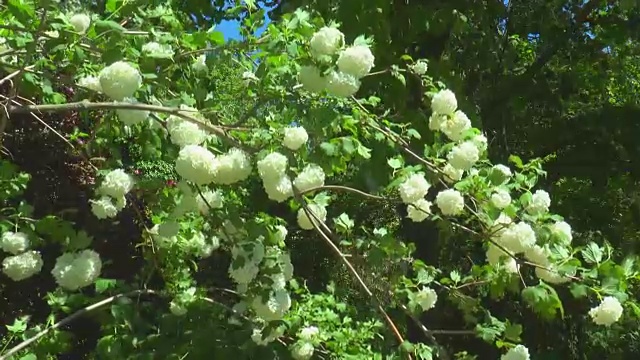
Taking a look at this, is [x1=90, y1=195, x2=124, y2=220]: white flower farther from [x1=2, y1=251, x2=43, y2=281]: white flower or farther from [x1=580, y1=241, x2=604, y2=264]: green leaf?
[x1=580, y1=241, x2=604, y2=264]: green leaf

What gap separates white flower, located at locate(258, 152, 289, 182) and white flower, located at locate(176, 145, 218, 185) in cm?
15

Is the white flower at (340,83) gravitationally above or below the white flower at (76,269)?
above

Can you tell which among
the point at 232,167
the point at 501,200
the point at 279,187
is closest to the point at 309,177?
the point at 279,187

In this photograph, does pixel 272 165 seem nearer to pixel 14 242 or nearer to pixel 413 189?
pixel 413 189

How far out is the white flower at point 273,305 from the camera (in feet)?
8.69

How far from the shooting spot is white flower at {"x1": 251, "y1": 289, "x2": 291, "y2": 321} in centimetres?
265

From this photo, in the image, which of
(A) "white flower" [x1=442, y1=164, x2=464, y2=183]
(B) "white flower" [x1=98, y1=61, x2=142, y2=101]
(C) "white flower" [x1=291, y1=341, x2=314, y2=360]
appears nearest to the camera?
(B) "white flower" [x1=98, y1=61, x2=142, y2=101]

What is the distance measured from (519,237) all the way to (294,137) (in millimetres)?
869

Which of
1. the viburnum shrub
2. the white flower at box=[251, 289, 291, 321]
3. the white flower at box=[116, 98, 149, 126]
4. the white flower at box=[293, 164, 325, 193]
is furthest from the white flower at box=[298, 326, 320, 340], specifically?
the white flower at box=[116, 98, 149, 126]

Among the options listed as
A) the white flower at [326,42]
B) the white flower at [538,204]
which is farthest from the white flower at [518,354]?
the white flower at [326,42]

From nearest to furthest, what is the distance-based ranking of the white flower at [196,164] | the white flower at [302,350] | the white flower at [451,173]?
the white flower at [196,164] → the white flower at [451,173] → the white flower at [302,350]

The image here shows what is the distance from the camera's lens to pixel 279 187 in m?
2.32

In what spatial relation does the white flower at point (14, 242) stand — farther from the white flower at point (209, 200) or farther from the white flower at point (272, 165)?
the white flower at point (272, 165)

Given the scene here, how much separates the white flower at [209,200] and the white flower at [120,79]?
2.02ft
